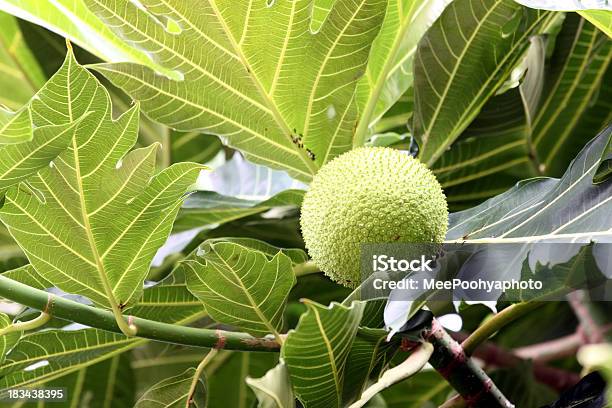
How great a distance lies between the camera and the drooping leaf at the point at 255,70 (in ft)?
2.22

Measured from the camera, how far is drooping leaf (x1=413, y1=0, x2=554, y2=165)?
734 millimetres

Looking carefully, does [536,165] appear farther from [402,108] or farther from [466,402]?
[466,402]

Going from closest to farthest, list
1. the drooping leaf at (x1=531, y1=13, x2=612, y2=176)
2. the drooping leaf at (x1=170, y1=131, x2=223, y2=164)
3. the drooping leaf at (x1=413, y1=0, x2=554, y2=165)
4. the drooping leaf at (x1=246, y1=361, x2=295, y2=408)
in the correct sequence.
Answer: the drooping leaf at (x1=246, y1=361, x2=295, y2=408)
the drooping leaf at (x1=413, y1=0, x2=554, y2=165)
the drooping leaf at (x1=531, y1=13, x2=612, y2=176)
the drooping leaf at (x1=170, y1=131, x2=223, y2=164)

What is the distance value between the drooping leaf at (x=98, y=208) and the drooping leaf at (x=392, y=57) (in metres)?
0.24

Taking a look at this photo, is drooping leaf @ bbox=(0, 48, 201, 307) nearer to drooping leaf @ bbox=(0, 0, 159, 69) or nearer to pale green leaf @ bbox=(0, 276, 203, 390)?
pale green leaf @ bbox=(0, 276, 203, 390)

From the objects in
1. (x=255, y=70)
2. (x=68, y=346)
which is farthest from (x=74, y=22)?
(x=68, y=346)

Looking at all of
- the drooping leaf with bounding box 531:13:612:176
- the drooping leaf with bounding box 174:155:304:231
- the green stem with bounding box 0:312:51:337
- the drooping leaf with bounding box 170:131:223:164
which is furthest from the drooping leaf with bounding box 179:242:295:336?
the drooping leaf with bounding box 170:131:223:164

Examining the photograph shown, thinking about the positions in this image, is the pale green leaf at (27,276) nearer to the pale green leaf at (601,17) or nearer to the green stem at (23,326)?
the green stem at (23,326)

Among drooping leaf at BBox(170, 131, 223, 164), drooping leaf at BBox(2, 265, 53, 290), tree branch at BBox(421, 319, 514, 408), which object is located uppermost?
drooping leaf at BBox(170, 131, 223, 164)

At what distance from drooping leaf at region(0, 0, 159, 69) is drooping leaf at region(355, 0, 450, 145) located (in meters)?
0.24

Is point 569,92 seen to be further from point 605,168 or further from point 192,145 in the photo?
point 192,145

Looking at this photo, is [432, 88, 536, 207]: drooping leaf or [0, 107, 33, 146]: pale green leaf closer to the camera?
[0, 107, 33, 146]: pale green leaf

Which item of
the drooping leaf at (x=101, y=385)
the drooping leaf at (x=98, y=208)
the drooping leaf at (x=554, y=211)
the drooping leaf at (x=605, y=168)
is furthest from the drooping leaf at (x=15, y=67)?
the drooping leaf at (x=605, y=168)

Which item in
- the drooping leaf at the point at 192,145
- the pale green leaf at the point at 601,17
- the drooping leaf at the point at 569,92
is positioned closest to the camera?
the pale green leaf at the point at 601,17
